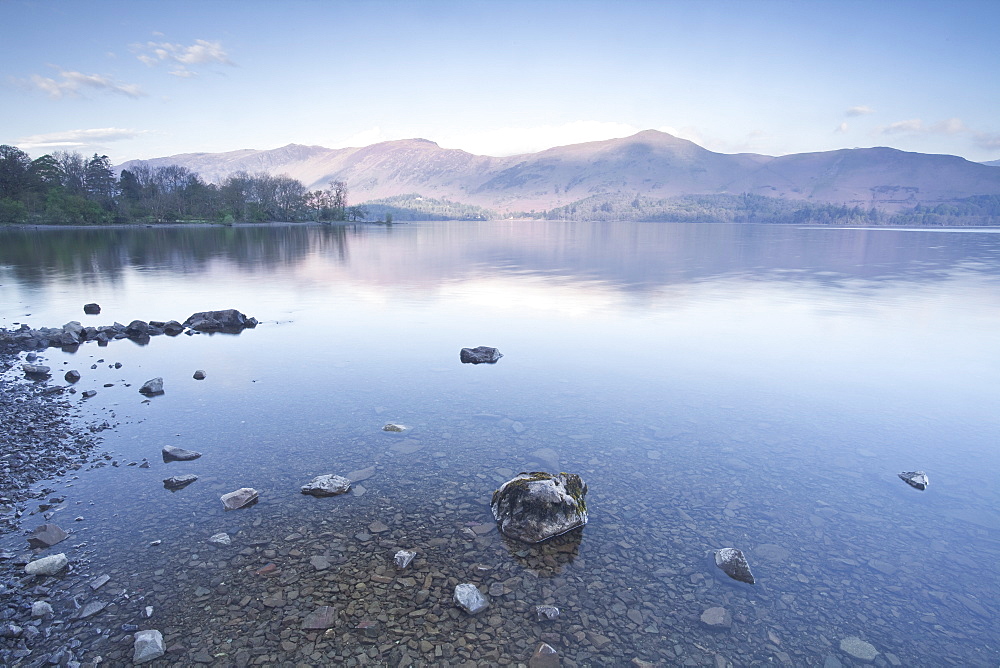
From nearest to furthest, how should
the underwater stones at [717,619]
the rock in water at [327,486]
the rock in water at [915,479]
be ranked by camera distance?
the underwater stones at [717,619], the rock in water at [327,486], the rock in water at [915,479]

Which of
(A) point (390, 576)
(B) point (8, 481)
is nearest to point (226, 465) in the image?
(B) point (8, 481)

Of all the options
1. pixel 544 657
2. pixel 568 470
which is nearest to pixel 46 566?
pixel 544 657

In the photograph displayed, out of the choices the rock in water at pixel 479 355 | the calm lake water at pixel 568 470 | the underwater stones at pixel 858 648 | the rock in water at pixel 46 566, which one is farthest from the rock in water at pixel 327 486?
the rock in water at pixel 479 355

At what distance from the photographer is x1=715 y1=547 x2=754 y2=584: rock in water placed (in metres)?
8.04

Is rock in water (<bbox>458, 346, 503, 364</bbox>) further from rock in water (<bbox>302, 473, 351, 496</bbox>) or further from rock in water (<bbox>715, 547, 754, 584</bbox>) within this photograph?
rock in water (<bbox>715, 547, 754, 584</bbox>)

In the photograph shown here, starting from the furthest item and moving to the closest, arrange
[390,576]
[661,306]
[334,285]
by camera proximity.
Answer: [334,285] → [661,306] → [390,576]

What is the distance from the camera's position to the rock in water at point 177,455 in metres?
11.5

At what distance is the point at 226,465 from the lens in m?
11.3

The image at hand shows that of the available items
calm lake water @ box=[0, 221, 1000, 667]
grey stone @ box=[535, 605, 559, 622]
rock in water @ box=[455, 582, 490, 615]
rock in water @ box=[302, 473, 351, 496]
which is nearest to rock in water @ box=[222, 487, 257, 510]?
calm lake water @ box=[0, 221, 1000, 667]

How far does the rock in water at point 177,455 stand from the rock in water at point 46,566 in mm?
3721

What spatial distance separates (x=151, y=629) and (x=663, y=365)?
55.2 feet

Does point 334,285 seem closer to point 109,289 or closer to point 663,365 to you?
point 109,289

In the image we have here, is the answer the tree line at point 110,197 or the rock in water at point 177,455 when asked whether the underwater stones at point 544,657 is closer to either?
the rock in water at point 177,455

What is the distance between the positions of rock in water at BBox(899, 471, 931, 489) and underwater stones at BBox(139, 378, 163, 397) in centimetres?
2014
